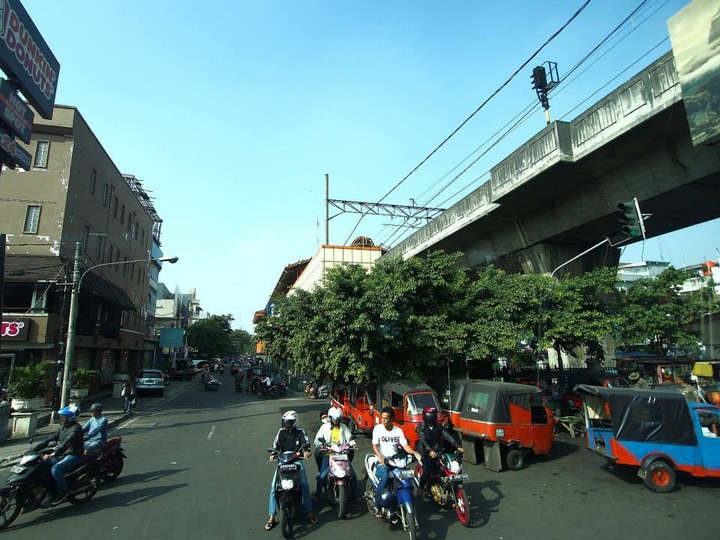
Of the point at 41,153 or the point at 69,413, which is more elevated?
the point at 41,153

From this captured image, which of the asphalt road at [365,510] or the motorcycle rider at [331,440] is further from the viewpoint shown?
the motorcycle rider at [331,440]

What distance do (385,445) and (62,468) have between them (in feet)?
16.7

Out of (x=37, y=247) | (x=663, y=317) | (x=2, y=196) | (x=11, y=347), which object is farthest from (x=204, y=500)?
(x=663, y=317)

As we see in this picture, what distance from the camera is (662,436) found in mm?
7762

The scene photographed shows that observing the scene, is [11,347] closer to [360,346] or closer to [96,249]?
[96,249]

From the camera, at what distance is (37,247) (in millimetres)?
21891

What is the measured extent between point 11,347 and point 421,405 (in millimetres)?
19953

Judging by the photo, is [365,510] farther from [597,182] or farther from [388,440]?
[597,182]

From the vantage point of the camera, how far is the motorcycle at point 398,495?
541 centimetres

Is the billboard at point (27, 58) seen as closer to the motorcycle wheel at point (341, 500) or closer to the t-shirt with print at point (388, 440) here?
the t-shirt with print at point (388, 440)

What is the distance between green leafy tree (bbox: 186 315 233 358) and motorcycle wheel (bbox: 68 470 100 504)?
2643 inches

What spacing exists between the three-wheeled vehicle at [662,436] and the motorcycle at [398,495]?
174 inches

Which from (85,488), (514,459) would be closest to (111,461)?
(85,488)

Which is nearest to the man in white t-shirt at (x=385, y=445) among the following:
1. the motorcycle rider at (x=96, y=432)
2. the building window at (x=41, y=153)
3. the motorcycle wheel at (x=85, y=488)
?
the motorcycle wheel at (x=85, y=488)
